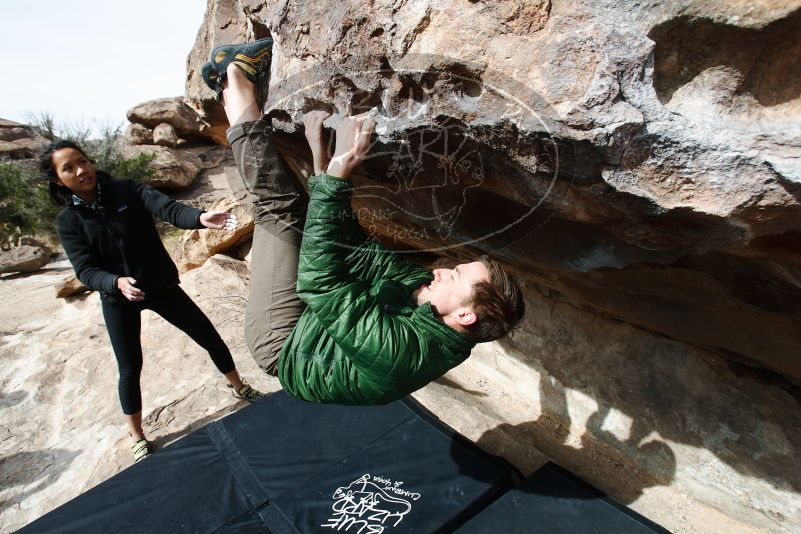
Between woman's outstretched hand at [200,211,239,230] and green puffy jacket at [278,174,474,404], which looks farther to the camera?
woman's outstretched hand at [200,211,239,230]

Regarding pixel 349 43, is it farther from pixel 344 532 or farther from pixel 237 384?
pixel 237 384

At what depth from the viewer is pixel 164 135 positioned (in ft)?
38.9

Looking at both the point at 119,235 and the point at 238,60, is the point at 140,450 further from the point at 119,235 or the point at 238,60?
the point at 238,60

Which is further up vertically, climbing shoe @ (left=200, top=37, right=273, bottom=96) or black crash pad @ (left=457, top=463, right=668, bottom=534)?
climbing shoe @ (left=200, top=37, right=273, bottom=96)

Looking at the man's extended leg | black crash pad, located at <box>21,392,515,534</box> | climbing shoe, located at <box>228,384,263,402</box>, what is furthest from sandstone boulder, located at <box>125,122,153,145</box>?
the man's extended leg

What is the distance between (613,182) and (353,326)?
0.90 metres

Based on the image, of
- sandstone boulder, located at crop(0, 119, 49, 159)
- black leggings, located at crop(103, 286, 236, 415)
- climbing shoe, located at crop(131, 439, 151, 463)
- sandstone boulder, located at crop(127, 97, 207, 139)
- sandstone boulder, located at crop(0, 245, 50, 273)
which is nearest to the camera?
black leggings, located at crop(103, 286, 236, 415)

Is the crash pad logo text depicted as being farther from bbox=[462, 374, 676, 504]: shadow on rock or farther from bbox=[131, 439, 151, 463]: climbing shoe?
bbox=[131, 439, 151, 463]: climbing shoe

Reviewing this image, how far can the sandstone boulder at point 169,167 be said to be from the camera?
1014 centimetres

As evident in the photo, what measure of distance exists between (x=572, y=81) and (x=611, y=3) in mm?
205

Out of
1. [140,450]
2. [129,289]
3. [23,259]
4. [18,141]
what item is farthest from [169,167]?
[129,289]

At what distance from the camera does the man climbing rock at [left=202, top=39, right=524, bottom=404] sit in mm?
1532

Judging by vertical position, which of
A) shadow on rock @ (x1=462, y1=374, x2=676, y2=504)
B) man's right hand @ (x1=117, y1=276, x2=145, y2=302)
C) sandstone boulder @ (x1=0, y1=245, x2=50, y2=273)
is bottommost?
sandstone boulder @ (x1=0, y1=245, x2=50, y2=273)

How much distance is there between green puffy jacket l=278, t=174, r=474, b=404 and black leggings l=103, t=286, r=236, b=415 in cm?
122
